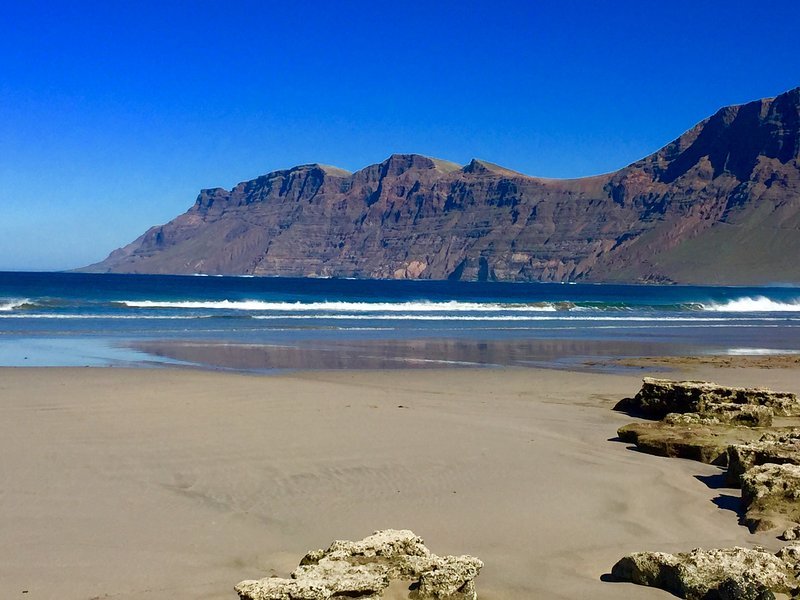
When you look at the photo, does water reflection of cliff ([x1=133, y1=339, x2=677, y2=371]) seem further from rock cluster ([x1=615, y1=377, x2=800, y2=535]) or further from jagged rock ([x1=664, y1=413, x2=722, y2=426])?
jagged rock ([x1=664, y1=413, x2=722, y2=426])

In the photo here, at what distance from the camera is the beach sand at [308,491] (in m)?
5.39

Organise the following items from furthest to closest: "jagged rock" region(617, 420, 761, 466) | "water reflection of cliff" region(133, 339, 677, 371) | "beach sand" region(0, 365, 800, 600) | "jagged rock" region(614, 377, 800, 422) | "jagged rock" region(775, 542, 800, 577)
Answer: "water reflection of cliff" region(133, 339, 677, 371), "jagged rock" region(614, 377, 800, 422), "jagged rock" region(617, 420, 761, 466), "beach sand" region(0, 365, 800, 600), "jagged rock" region(775, 542, 800, 577)

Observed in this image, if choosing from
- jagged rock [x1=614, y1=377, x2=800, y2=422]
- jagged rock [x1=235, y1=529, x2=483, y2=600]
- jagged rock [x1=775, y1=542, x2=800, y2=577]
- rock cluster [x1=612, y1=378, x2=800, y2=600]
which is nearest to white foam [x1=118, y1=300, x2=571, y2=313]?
jagged rock [x1=614, y1=377, x2=800, y2=422]

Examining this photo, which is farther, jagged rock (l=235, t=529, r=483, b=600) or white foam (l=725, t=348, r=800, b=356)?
white foam (l=725, t=348, r=800, b=356)

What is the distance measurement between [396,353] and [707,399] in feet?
42.8

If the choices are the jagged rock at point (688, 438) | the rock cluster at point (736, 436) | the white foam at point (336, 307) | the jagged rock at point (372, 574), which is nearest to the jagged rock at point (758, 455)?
the rock cluster at point (736, 436)

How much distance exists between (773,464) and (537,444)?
309 centimetres

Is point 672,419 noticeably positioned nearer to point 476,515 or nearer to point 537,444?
point 537,444

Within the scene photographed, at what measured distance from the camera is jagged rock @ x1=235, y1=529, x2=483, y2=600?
435 cm

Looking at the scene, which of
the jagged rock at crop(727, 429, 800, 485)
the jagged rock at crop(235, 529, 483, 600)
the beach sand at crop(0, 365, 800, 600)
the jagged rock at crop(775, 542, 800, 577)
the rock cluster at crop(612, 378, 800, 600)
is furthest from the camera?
the jagged rock at crop(727, 429, 800, 485)

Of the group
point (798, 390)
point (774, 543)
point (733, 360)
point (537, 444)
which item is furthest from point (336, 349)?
point (774, 543)

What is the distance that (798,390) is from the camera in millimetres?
15641

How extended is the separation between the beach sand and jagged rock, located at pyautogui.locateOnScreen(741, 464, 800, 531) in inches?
7.7

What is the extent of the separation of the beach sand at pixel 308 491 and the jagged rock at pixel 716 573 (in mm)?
145
